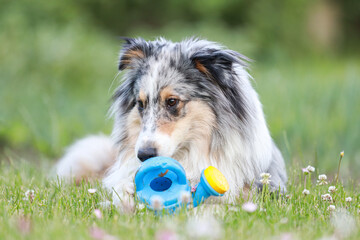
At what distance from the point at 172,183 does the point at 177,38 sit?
36.7ft

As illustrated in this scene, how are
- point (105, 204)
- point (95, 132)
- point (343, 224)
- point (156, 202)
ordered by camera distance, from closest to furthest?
1. point (343, 224)
2. point (156, 202)
3. point (105, 204)
4. point (95, 132)

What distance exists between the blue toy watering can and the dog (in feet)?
0.59

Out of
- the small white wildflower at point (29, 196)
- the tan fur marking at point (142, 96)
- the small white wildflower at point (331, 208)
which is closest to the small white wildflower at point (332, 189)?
the small white wildflower at point (331, 208)

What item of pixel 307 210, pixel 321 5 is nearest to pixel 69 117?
pixel 307 210

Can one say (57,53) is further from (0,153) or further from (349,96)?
(349,96)

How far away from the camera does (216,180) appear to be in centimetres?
302

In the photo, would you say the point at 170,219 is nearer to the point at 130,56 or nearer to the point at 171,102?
the point at 171,102

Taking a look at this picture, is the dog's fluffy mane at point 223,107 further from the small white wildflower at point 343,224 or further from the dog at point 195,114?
the small white wildflower at point 343,224

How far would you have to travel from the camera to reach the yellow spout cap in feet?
9.81

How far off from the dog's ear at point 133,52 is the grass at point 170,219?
0.97 m

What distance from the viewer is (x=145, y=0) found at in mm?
16875

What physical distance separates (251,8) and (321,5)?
3.98 metres

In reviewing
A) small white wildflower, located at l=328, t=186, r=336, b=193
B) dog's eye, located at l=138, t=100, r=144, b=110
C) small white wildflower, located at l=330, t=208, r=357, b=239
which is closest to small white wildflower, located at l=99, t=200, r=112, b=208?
dog's eye, located at l=138, t=100, r=144, b=110

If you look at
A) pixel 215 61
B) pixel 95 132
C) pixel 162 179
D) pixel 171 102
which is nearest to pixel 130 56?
pixel 171 102
